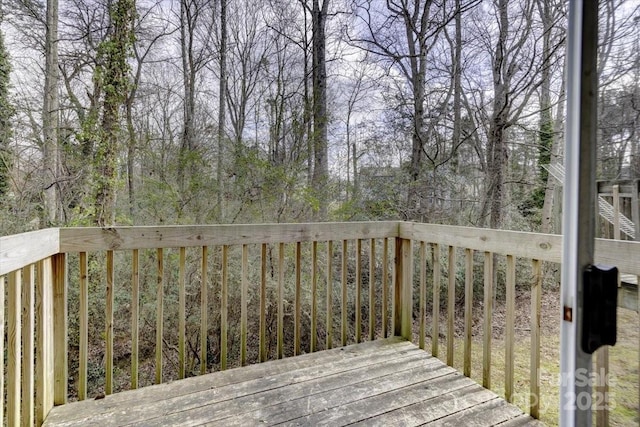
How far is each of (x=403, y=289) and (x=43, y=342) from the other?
7.23ft

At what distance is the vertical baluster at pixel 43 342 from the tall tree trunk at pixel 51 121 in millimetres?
2457

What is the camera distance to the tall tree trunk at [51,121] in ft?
11.9

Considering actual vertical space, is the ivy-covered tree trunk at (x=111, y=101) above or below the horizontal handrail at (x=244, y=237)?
above

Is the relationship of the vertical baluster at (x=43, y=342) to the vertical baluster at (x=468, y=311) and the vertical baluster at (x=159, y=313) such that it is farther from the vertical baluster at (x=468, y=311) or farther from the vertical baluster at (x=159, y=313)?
the vertical baluster at (x=468, y=311)

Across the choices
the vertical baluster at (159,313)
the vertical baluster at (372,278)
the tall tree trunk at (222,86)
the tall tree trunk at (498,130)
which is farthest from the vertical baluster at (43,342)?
the tall tree trunk at (498,130)

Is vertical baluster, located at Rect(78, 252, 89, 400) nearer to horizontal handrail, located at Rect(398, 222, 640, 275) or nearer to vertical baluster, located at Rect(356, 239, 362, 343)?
vertical baluster, located at Rect(356, 239, 362, 343)

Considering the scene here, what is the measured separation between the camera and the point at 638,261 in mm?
686

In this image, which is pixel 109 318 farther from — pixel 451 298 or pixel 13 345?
pixel 451 298

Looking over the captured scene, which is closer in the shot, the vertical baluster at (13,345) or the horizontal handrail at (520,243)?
the horizontal handrail at (520,243)

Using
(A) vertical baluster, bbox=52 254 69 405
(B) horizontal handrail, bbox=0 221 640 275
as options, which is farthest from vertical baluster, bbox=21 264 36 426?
(A) vertical baluster, bbox=52 254 69 405

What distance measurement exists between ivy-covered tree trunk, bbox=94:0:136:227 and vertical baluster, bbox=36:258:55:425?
7.71 ft

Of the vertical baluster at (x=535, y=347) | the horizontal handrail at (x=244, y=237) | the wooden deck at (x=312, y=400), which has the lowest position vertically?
the wooden deck at (x=312, y=400)

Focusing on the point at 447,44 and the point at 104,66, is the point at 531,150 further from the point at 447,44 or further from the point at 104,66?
the point at 104,66

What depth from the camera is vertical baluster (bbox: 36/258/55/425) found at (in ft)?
5.11
